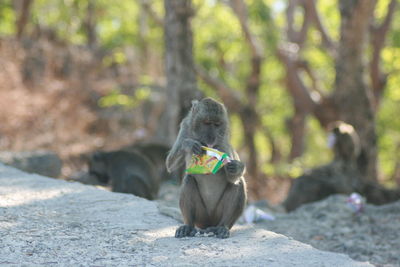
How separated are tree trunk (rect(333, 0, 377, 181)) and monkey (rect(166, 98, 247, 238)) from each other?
28.4 ft

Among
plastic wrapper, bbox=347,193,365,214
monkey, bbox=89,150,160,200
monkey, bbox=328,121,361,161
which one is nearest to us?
plastic wrapper, bbox=347,193,365,214

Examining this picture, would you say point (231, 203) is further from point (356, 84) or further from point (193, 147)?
point (356, 84)

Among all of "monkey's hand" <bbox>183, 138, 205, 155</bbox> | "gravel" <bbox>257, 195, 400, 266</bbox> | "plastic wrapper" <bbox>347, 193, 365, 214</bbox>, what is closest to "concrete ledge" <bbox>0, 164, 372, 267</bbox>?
"monkey's hand" <bbox>183, 138, 205, 155</bbox>

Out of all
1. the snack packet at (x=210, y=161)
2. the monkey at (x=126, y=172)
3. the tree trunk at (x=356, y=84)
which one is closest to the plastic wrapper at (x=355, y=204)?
the monkey at (x=126, y=172)

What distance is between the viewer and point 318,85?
18016mm

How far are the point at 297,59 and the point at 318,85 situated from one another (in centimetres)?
97

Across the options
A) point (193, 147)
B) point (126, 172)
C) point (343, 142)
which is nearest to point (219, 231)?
point (193, 147)

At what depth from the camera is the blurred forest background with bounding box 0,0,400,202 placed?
14.7 metres

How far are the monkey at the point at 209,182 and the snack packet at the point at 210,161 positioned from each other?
0.10 metres

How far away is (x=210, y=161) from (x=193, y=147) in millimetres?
212

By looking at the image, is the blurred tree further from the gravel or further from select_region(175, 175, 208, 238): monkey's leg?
select_region(175, 175, 208, 238): monkey's leg

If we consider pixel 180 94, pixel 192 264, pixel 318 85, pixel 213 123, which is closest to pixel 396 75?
pixel 318 85

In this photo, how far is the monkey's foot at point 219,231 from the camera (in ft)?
19.8

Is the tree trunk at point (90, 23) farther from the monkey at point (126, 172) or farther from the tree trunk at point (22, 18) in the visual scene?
the monkey at point (126, 172)
